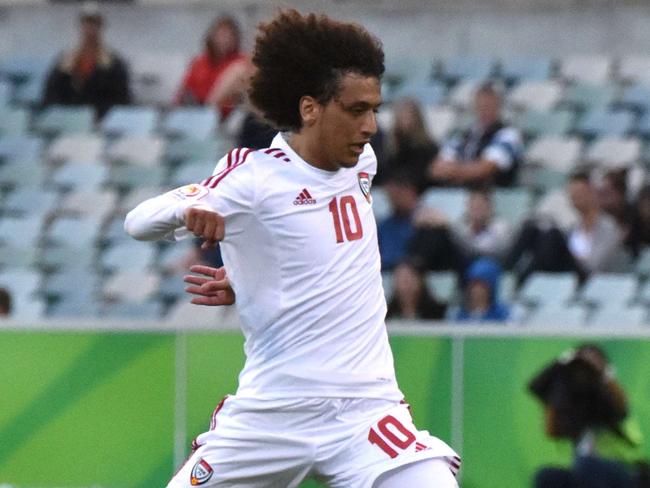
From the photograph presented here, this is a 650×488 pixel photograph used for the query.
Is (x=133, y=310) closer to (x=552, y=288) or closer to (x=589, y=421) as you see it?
(x=552, y=288)

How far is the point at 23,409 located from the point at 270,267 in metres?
3.86

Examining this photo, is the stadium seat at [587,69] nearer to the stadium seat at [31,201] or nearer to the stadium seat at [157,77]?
the stadium seat at [157,77]

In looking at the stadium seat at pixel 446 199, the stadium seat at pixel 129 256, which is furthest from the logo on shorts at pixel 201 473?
the stadium seat at pixel 129 256

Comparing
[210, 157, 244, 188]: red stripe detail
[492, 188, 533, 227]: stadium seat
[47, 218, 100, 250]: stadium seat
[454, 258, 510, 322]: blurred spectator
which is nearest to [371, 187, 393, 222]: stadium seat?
[492, 188, 533, 227]: stadium seat

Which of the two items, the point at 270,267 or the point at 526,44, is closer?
the point at 270,267

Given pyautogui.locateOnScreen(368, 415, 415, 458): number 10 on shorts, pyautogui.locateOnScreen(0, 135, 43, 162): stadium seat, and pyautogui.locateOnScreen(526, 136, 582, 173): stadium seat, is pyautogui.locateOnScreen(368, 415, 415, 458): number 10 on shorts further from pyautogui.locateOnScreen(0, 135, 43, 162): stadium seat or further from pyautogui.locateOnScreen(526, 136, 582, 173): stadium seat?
pyautogui.locateOnScreen(0, 135, 43, 162): stadium seat

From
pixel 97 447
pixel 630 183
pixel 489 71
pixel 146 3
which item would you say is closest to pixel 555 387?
pixel 97 447

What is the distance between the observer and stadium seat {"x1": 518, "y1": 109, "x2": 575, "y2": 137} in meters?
12.3

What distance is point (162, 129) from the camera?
12883mm

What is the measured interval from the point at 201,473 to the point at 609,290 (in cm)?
563

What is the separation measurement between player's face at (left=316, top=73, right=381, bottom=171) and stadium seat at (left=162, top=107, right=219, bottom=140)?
724 centimetres

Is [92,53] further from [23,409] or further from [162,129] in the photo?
[23,409]

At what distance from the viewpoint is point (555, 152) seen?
12055 mm

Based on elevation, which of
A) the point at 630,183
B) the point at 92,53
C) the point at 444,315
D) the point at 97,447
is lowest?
the point at 97,447
